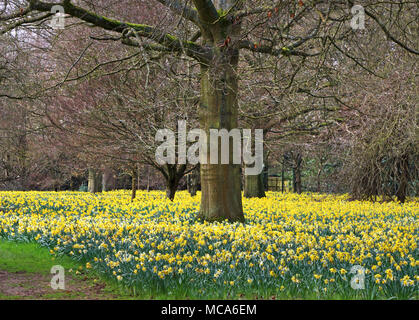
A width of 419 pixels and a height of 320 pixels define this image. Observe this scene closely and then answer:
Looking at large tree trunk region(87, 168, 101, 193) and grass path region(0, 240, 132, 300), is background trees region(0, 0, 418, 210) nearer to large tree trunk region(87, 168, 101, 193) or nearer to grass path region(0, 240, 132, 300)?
grass path region(0, 240, 132, 300)

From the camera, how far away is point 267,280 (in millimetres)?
4789

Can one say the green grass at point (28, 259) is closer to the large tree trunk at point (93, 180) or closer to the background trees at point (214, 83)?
the background trees at point (214, 83)

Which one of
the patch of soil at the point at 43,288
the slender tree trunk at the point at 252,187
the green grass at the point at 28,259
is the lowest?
the patch of soil at the point at 43,288

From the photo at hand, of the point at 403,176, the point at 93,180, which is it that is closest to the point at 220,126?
the point at 403,176

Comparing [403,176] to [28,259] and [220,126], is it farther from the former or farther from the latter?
[28,259]

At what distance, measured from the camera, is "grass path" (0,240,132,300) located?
4902 mm

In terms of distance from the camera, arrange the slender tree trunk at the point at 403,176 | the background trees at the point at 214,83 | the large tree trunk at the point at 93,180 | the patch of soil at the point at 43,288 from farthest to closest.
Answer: the large tree trunk at the point at 93,180 → the slender tree trunk at the point at 403,176 → the background trees at the point at 214,83 → the patch of soil at the point at 43,288

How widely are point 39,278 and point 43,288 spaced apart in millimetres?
537

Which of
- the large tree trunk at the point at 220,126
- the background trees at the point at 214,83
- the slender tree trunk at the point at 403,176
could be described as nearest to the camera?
the background trees at the point at 214,83

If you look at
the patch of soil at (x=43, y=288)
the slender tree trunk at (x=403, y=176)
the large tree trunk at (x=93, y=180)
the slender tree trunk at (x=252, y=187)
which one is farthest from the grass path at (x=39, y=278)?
the large tree trunk at (x=93, y=180)

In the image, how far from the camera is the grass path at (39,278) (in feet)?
16.1

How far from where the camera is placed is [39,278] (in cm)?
562

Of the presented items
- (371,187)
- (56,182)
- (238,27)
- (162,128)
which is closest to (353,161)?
(371,187)

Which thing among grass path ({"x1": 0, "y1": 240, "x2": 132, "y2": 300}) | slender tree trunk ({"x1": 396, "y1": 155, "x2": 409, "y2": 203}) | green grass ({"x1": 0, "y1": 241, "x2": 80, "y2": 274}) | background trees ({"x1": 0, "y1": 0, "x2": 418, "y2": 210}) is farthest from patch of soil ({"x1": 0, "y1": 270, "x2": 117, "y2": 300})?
slender tree trunk ({"x1": 396, "y1": 155, "x2": 409, "y2": 203})
